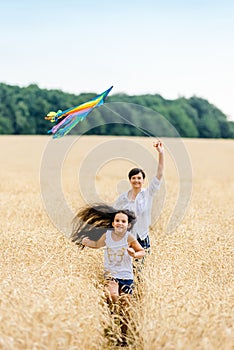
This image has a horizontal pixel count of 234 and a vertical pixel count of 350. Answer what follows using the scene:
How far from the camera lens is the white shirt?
654cm

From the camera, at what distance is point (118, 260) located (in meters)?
5.88

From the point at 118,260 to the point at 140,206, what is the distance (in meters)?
0.91

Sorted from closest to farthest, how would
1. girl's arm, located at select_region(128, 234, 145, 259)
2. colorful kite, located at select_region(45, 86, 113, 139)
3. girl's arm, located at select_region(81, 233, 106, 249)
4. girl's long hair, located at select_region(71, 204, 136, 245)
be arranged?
1. girl's arm, located at select_region(128, 234, 145, 259)
2. girl's arm, located at select_region(81, 233, 106, 249)
3. girl's long hair, located at select_region(71, 204, 136, 245)
4. colorful kite, located at select_region(45, 86, 113, 139)

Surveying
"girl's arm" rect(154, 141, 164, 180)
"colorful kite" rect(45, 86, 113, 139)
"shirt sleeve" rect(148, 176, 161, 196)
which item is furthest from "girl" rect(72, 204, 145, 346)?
"colorful kite" rect(45, 86, 113, 139)

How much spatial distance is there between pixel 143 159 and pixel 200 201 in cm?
1197

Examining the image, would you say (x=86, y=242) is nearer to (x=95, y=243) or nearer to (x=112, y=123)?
(x=95, y=243)

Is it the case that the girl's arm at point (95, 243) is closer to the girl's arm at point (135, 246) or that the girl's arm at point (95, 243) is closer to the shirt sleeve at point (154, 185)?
the girl's arm at point (135, 246)

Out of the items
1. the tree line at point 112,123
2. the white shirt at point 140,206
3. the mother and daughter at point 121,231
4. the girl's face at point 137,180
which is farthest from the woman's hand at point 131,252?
the tree line at point 112,123

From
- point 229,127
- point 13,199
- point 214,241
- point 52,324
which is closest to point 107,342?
point 52,324

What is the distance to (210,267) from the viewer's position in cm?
620

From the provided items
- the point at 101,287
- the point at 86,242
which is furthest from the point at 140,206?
the point at 101,287

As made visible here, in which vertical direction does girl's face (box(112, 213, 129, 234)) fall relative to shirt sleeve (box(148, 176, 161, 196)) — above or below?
below

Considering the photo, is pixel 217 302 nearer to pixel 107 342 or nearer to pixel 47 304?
pixel 107 342

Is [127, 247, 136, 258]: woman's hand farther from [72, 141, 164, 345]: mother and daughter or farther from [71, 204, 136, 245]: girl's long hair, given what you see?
[71, 204, 136, 245]: girl's long hair
